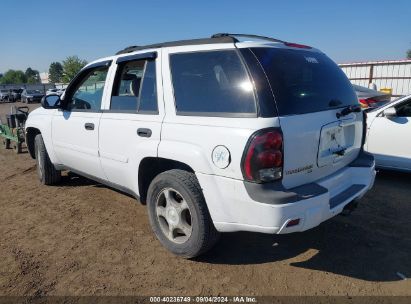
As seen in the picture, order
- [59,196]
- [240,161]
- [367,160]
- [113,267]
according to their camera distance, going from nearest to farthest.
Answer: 1. [240,161]
2. [113,267]
3. [367,160]
4. [59,196]

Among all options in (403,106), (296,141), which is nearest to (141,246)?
(296,141)

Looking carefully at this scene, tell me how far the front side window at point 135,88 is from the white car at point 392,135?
12.0 ft

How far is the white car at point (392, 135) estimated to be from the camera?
5215 mm

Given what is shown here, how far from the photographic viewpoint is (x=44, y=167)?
5449 mm

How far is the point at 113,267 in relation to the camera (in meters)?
3.25

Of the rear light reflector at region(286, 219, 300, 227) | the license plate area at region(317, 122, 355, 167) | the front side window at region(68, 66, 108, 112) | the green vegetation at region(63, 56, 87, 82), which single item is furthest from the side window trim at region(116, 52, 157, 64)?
the green vegetation at region(63, 56, 87, 82)

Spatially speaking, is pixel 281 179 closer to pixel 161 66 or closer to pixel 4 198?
pixel 161 66

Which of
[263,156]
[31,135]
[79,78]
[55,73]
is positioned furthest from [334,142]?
[55,73]

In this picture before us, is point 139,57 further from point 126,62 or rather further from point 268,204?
point 268,204

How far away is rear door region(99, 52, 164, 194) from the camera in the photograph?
333 cm

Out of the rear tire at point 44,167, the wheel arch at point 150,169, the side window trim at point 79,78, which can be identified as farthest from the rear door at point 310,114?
the rear tire at point 44,167

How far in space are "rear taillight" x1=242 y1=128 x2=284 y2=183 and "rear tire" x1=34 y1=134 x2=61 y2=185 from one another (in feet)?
12.6

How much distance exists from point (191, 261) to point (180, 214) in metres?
0.47

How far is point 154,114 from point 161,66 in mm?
452
